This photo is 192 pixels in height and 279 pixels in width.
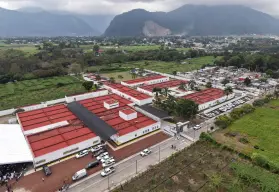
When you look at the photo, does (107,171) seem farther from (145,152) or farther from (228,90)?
(228,90)

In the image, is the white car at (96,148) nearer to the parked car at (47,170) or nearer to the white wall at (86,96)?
the parked car at (47,170)

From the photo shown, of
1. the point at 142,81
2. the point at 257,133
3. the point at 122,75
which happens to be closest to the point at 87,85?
the point at 142,81

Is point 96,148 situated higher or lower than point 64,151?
lower

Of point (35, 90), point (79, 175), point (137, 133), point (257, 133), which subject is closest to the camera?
point (79, 175)

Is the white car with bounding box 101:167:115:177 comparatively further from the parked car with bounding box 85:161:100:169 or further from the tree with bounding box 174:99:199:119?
the tree with bounding box 174:99:199:119

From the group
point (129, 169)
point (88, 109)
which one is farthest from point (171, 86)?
point (129, 169)

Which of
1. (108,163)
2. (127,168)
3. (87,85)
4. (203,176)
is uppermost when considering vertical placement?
(87,85)

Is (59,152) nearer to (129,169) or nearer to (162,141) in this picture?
(129,169)
